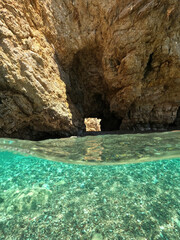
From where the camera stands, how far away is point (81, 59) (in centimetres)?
1269

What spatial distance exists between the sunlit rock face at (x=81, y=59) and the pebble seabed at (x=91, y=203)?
17.8ft

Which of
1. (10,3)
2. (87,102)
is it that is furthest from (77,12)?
(87,102)

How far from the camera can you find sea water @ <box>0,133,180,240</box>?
163 centimetres

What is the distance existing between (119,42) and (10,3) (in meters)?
7.35

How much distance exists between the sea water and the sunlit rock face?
4.92 metres

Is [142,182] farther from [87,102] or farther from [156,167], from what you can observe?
[87,102]

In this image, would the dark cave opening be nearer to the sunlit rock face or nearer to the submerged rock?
the sunlit rock face

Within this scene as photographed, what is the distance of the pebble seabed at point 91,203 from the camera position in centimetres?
162

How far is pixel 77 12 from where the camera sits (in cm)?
1036

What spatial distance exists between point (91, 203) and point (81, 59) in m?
13.2

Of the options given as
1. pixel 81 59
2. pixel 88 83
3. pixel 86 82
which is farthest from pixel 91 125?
pixel 81 59

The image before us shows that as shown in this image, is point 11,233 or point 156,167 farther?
point 156,167

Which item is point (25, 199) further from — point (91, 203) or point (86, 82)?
point (86, 82)

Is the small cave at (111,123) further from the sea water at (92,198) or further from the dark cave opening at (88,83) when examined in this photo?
the sea water at (92,198)
